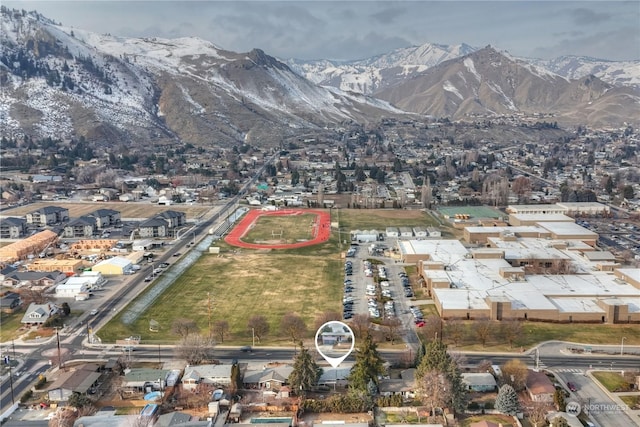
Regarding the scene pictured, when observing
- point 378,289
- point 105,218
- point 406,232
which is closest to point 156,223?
point 105,218

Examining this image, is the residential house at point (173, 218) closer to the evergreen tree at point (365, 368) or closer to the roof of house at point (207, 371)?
the roof of house at point (207, 371)

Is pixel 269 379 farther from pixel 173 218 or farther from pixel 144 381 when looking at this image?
pixel 173 218

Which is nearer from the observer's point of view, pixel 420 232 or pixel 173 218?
pixel 420 232

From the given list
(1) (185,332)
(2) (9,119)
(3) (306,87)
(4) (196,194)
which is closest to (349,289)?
(1) (185,332)

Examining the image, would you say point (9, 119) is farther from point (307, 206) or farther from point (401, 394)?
point (401, 394)

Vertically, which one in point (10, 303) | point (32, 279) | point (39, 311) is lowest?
point (10, 303)
